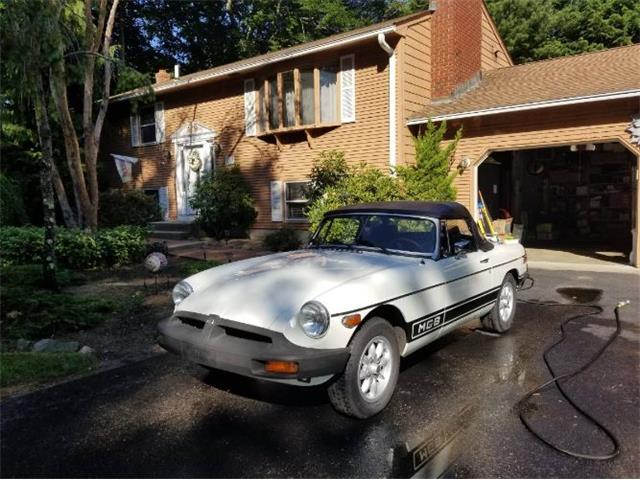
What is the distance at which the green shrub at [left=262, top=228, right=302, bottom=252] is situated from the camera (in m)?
13.1

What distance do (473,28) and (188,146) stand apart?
10137 mm

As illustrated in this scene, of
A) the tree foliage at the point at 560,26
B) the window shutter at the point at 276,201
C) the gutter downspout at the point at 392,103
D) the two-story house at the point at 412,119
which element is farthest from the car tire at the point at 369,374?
the tree foliage at the point at 560,26

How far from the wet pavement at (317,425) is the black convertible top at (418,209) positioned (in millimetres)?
1445

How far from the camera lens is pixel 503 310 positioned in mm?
5672

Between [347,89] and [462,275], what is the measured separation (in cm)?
964

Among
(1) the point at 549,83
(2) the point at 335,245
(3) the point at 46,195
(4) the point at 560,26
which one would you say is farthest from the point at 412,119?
(4) the point at 560,26

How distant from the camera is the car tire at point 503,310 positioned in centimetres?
551

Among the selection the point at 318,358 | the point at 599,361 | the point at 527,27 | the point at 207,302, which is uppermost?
the point at 527,27

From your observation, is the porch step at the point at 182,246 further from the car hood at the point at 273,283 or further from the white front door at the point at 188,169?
the car hood at the point at 273,283

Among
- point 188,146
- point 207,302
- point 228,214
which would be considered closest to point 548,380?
point 207,302

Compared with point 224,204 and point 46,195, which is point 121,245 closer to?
point 46,195

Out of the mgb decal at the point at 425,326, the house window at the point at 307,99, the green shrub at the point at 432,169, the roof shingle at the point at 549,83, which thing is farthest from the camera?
the house window at the point at 307,99

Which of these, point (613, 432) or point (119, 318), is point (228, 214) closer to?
point (119, 318)

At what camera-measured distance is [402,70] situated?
12250mm
